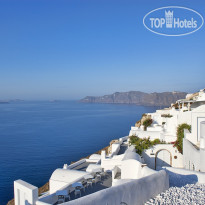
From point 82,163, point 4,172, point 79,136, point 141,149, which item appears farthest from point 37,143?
point 141,149

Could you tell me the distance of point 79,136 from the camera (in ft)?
184

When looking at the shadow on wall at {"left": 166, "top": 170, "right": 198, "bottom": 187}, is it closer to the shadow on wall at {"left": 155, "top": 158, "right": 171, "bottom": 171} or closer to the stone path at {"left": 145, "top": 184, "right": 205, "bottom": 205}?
the stone path at {"left": 145, "top": 184, "right": 205, "bottom": 205}

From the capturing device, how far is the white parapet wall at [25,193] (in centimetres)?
795

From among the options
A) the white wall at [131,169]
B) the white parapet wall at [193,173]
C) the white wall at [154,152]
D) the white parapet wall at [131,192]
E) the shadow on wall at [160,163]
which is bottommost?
the shadow on wall at [160,163]

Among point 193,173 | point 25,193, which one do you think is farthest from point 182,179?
point 25,193

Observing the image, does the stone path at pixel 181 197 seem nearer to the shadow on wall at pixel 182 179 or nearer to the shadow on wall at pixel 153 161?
the shadow on wall at pixel 182 179

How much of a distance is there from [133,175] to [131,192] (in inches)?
186

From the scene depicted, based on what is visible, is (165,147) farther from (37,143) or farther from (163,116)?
(37,143)

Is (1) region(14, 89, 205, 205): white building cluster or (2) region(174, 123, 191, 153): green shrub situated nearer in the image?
(1) region(14, 89, 205, 205): white building cluster

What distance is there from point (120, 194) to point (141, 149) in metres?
10.9

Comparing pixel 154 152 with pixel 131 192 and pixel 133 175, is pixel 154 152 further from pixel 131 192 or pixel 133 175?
pixel 131 192

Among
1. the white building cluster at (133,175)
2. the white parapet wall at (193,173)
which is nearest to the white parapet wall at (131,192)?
the white building cluster at (133,175)

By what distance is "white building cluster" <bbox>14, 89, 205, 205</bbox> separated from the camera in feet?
18.8

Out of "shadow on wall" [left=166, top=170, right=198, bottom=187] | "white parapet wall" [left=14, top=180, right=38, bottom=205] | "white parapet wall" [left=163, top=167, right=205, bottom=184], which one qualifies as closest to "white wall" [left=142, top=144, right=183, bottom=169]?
"white parapet wall" [left=163, top=167, right=205, bottom=184]
